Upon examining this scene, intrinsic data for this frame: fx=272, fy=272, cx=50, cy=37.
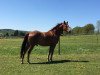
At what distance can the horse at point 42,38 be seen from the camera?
51.9ft

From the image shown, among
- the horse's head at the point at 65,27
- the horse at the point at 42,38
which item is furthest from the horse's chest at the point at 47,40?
the horse's head at the point at 65,27

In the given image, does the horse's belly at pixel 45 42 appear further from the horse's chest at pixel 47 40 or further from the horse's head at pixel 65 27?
the horse's head at pixel 65 27

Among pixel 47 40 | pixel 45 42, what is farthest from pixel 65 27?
pixel 45 42

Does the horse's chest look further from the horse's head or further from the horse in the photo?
the horse's head

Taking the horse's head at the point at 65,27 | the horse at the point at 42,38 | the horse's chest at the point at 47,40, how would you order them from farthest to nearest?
the horse's head at the point at 65,27, the horse's chest at the point at 47,40, the horse at the point at 42,38

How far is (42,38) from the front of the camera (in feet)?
53.6

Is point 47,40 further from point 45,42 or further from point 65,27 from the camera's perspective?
point 65,27

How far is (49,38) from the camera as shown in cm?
1666

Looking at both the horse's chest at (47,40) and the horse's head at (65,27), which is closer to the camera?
the horse's chest at (47,40)

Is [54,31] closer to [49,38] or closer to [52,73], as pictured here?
[49,38]

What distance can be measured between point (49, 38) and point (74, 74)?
5.42m

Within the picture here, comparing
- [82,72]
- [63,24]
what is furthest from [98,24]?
[82,72]

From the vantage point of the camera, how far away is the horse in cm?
1583

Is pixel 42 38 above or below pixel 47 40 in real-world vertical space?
above
